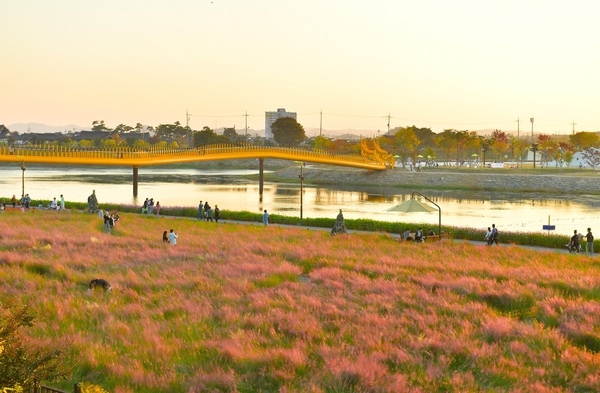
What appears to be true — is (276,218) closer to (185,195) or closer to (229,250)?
(229,250)

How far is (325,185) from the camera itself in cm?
11219

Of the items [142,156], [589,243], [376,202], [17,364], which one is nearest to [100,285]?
[17,364]

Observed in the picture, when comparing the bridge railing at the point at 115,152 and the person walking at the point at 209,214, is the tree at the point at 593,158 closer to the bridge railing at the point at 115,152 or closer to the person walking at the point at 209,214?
the bridge railing at the point at 115,152

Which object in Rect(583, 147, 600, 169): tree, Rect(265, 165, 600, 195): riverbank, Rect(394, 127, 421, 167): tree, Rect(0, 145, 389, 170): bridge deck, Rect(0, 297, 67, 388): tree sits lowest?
Rect(0, 297, 67, 388): tree

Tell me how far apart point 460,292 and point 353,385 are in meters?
8.39

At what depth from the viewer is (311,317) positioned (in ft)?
50.2

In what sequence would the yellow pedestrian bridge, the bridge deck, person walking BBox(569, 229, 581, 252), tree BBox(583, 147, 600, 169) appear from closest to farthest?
person walking BBox(569, 229, 581, 252)
the bridge deck
the yellow pedestrian bridge
tree BBox(583, 147, 600, 169)

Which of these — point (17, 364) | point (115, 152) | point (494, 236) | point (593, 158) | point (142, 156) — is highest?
point (593, 158)

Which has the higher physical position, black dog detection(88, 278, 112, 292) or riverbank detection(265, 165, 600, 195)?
riverbank detection(265, 165, 600, 195)

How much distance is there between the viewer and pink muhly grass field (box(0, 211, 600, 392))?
11.7m

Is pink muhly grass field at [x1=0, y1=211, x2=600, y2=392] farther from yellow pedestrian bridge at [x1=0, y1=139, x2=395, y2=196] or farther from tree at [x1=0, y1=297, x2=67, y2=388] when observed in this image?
yellow pedestrian bridge at [x1=0, y1=139, x2=395, y2=196]

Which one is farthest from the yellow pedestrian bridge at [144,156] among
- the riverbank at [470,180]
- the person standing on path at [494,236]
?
the person standing on path at [494,236]

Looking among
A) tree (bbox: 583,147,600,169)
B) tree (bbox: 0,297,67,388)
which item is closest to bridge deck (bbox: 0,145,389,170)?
tree (bbox: 583,147,600,169)

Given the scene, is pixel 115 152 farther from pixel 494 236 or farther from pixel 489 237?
pixel 494 236
